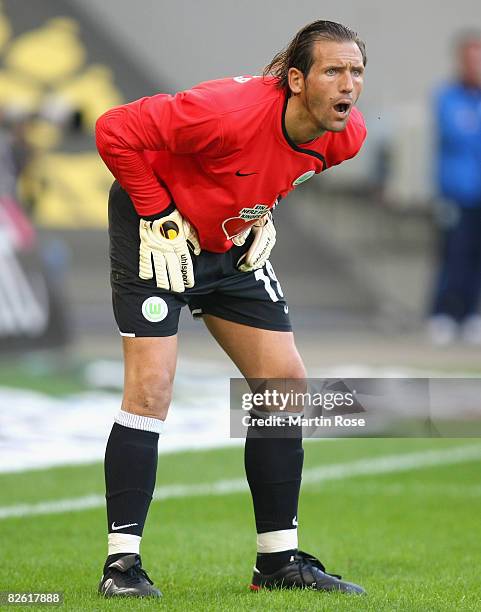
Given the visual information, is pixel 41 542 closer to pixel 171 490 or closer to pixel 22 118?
pixel 171 490

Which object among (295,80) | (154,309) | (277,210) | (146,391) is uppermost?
(277,210)

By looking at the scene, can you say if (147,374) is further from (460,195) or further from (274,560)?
(460,195)

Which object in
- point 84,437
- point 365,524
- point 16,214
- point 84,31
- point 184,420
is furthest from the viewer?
point 84,31

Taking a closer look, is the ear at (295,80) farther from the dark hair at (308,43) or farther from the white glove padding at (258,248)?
the white glove padding at (258,248)

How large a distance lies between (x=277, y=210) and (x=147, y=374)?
1594cm

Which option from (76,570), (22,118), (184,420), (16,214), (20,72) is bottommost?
(76,570)

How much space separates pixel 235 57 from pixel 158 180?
17.8 metres

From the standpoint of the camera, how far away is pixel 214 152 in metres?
5.20

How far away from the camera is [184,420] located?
10.7 metres

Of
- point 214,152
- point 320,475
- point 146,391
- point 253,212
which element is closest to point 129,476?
point 146,391

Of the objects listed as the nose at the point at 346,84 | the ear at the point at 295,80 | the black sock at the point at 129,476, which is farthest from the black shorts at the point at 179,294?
the nose at the point at 346,84

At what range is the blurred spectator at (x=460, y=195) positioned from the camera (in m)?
15.5

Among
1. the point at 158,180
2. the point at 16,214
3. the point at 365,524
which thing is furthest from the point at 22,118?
the point at 158,180

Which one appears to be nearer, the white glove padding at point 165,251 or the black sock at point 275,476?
the white glove padding at point 165,251
